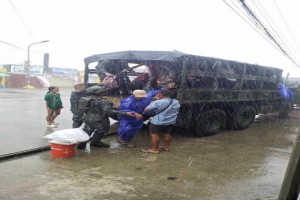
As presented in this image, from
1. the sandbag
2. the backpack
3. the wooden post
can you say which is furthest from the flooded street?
the wooden post

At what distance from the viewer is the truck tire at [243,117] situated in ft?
32.8

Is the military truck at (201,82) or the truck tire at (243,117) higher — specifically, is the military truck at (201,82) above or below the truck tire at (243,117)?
above

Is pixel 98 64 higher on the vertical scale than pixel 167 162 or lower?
higher

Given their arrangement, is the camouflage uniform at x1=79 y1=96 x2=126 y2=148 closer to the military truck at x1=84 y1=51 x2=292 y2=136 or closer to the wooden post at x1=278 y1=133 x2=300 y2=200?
the military truck at x1=84 y1=51 x2=292 y2=136

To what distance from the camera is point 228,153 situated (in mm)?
7000

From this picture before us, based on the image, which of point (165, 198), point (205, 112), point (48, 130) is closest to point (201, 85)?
point (205, 112)

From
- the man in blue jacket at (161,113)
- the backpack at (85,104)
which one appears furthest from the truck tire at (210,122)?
the backpack at (85,104)

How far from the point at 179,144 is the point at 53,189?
3.85 m

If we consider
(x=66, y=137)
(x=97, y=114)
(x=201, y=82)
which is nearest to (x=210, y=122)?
(x=201, y=82)

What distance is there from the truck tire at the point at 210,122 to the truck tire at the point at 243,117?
615 millimetres

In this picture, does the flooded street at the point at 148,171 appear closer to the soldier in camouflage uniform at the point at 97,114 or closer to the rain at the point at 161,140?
the rain at the point at 161,140

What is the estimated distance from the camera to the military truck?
26.0 ft

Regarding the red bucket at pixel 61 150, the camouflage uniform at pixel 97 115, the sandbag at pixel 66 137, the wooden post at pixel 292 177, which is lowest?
the red bucket at pixel 61 150

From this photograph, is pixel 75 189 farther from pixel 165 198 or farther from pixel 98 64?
pixel 98 64
